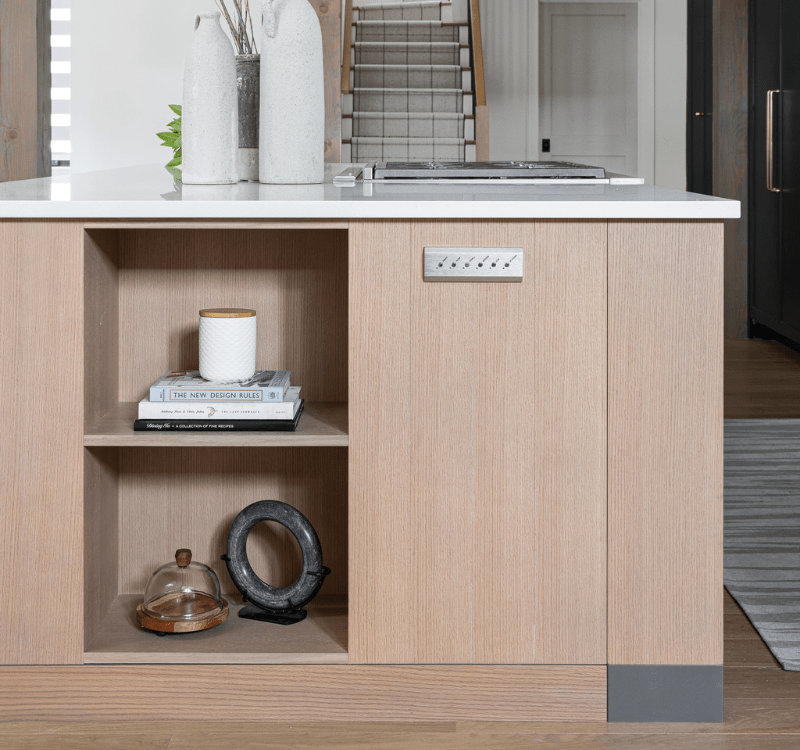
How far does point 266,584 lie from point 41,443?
523mm

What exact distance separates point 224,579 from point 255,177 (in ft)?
2.90

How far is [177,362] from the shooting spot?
206 cm

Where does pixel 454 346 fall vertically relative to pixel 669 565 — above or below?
above

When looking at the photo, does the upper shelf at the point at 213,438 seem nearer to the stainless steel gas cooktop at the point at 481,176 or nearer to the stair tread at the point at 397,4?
the stainless steel gas cooktop at the point at 481,176

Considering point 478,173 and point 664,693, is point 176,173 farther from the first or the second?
point 664,693

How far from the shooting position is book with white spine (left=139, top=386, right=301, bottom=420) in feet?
5.71

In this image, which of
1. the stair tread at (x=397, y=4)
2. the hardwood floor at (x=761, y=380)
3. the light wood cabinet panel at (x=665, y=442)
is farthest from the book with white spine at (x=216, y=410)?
the stair tread at (x=397, y=4)

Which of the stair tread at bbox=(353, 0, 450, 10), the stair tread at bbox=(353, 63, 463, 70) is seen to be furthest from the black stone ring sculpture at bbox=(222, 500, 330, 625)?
the stair tread at bbox=(353, 0, 450, 10)

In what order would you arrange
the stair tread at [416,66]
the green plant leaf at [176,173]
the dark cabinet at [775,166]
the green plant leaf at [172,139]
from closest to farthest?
the green plant leaf at [176,173]
the green plant leaf at [172,139]
the dark cabinet at [775,166]
the stair tread at [416,66]

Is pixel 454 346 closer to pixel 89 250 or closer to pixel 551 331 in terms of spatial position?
pixel 551 331

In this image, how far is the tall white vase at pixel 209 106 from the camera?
199 centimetres

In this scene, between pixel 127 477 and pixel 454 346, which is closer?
pixel 454 346

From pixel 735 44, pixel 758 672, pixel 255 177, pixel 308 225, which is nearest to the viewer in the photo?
pixel 308 225

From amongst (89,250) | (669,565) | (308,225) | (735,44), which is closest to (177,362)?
(89,250)
